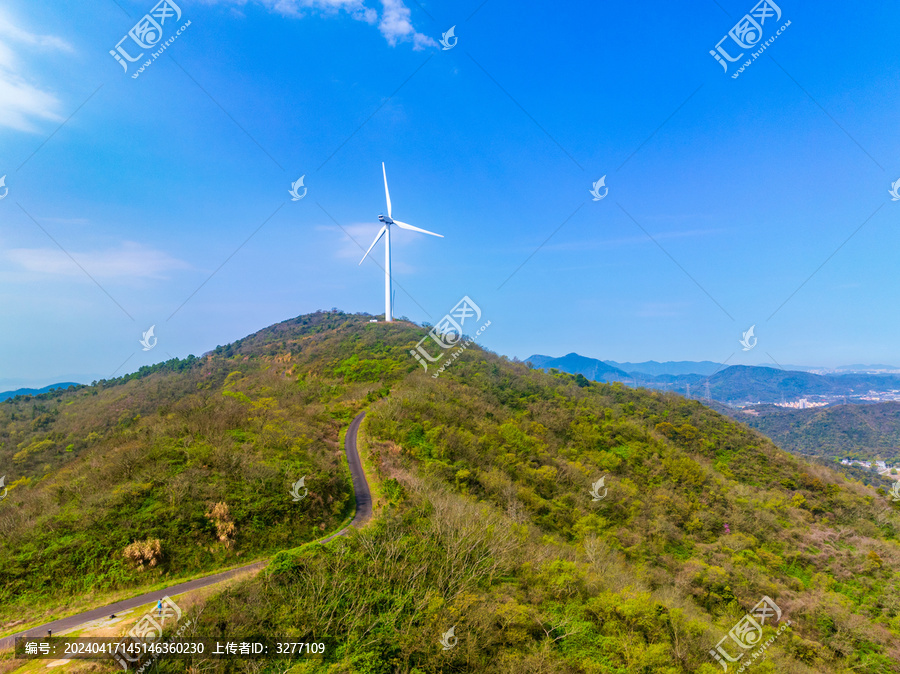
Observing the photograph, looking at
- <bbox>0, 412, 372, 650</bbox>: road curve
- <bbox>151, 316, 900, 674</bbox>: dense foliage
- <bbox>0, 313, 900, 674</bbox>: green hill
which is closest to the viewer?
<bbox>0, 412, 372, 650</bbox>: road curve

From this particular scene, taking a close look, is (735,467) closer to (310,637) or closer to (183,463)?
(310,637)

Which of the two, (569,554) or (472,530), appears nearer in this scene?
(472,530)

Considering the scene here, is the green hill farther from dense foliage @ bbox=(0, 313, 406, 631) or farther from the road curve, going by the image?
the road curve

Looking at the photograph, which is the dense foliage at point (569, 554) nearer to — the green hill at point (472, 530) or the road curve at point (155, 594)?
the green hill at point (472, 530)

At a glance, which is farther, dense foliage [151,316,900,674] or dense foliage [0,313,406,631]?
dense foliage [0,313,406,631]

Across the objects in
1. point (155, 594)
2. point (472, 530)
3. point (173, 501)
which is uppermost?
point (173, 501)

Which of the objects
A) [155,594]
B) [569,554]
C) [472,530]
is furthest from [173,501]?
[569,554]

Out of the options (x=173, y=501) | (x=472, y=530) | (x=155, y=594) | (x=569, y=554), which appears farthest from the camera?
(x=569, y=554)

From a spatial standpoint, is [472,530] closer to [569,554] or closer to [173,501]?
[569,554]

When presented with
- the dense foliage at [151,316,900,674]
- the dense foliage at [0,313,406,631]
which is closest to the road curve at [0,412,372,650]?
the dense foliage at [0,313,406,631]
